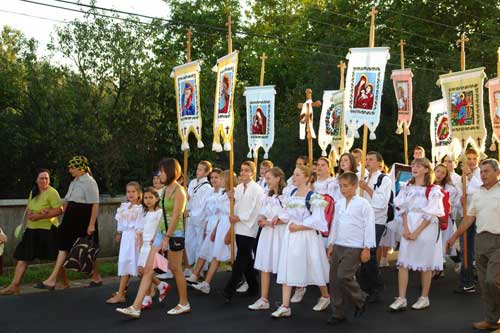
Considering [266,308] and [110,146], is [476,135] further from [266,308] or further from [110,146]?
[110,146]

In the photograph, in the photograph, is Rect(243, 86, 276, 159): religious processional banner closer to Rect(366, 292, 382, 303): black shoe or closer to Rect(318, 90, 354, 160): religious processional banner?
Rect(318, 90, 354, 160): religious processional banner

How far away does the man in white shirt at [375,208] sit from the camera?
9.15 meters

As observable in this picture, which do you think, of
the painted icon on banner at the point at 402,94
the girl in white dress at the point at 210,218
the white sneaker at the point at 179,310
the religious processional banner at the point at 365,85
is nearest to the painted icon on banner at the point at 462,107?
the religious processional banner at the point at 365,85

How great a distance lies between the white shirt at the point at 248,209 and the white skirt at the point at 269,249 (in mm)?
344

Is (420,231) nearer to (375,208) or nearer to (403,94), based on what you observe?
(375,208)

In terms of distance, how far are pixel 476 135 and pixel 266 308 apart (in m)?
4.17

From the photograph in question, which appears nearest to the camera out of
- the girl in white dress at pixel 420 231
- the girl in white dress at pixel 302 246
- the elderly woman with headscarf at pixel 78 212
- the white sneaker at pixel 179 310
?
the girl in white dress at pixel 302 246

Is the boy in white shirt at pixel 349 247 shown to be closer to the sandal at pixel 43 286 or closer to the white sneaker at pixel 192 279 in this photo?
the white sneaker at pixel 192 279

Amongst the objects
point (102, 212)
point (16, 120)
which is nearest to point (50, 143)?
point (16, 120)

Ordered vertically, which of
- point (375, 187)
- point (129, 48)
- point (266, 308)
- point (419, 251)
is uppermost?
point (129, 48)

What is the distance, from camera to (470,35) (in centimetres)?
2903

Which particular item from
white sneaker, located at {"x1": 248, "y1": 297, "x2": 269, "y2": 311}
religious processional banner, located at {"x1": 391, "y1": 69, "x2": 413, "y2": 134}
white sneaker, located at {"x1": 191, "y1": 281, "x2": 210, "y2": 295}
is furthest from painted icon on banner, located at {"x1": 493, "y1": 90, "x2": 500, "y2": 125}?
white sneaker, located at {"x1": 191, "y1": 281, "x2": 210, "y2": 295}

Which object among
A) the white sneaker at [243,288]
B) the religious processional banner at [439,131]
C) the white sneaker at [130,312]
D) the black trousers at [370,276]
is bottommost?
the white sneaker at [243,288]

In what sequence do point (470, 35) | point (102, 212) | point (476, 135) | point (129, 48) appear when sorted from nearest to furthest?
point (476, 135) → point (102, 212) → point (129, 48) → point (470, 35)
